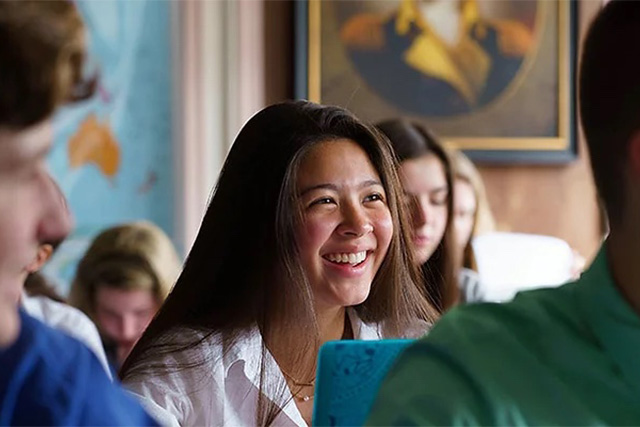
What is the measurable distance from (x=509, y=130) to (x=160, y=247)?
2.35m

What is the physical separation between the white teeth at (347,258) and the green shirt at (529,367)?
1.05 m

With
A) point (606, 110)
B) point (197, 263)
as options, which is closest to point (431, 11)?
point (197, 263)

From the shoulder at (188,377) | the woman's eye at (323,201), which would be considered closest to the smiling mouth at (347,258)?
the woman's eye at (323,201)

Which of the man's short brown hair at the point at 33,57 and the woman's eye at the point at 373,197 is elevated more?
the man's short brown hair at the point at 33,57

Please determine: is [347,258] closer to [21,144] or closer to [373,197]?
[373,197]

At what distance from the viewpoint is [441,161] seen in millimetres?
4020

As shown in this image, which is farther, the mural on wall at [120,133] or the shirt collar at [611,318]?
the mural on wall at [120,133]

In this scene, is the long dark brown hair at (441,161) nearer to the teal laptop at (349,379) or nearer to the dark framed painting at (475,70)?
the dark framed painting at (475,70)

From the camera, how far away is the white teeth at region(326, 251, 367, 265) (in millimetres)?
2410

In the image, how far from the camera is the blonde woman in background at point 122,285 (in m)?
3.90

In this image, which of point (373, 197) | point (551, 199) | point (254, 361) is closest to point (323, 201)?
point (373, 197)

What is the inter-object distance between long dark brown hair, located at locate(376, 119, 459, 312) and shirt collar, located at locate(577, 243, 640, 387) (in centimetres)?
213

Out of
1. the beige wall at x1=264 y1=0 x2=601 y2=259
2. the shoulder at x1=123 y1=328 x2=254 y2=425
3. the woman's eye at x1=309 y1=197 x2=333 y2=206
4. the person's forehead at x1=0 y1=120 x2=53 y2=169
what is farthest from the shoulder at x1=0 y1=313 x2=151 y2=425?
the beige wall at x1=264 y1=0 x2=601 y2=259

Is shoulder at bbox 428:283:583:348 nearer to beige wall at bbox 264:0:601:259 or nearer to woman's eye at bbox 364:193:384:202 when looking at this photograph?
woman's eye at bbox 364:193:384:202
